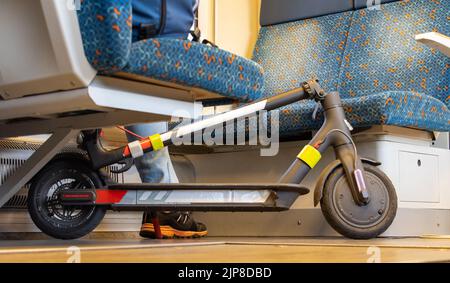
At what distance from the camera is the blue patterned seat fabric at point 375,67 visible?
8.88 feet

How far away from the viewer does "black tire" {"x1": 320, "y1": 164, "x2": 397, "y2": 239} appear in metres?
2.48

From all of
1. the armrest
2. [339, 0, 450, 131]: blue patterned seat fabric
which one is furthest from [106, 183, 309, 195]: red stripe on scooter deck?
the armrest

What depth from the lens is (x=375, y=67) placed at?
3295 mm

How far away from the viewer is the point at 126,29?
147 centimetres

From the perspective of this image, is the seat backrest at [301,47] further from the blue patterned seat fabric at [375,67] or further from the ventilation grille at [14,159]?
the ventilation grille at [14,159]

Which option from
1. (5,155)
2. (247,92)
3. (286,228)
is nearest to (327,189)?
(286,228)

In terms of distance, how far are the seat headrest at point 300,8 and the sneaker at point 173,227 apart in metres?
1.58

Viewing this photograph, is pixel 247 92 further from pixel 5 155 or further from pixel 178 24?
pixel 5 155

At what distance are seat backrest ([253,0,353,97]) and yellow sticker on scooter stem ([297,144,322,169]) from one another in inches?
38.3

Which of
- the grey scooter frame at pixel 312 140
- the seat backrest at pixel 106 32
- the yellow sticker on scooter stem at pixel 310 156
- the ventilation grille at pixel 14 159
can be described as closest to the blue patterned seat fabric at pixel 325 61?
the seat backrest at pixel 106 32

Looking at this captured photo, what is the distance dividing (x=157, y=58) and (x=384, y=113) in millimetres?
1317

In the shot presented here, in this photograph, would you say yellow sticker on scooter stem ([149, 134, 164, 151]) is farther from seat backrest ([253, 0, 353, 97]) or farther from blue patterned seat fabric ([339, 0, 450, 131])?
seat backrest ([253, 0, 353, 97])

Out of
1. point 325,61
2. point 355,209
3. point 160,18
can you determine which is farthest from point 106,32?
point 325,61

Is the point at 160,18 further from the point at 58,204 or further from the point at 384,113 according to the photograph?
the point at 384,113
